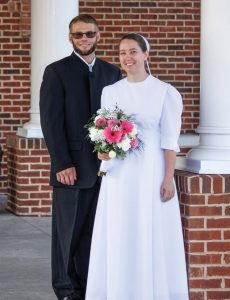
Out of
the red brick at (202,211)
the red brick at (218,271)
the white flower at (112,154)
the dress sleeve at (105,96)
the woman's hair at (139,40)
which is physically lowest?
the red brick at (218,271)

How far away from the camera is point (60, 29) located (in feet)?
33.5

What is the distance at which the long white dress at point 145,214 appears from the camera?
18.2ft

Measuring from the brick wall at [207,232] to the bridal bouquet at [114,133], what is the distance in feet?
2.10

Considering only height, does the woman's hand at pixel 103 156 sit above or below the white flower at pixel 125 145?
below

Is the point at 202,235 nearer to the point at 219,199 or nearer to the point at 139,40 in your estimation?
the point at 219,199

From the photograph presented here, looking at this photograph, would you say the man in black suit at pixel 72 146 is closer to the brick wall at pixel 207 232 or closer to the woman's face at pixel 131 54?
the woman's face at pixel 131 54

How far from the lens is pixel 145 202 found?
555 cm

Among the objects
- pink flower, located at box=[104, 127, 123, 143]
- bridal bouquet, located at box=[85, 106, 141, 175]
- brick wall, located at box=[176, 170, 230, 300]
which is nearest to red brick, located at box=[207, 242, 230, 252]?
brick wall, located at box=[176, 170, 230, 300]

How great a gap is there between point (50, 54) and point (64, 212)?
434cm

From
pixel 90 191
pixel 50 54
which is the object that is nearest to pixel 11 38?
pixel 50 54

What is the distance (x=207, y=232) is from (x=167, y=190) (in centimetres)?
59

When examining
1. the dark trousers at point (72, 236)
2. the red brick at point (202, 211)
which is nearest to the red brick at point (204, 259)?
the red brick at point (202, 211)

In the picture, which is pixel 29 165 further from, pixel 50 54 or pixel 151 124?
pixel 151 124

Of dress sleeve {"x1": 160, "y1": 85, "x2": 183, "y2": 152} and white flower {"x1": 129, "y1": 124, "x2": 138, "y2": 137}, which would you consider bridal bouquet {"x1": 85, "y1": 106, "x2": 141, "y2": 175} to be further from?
dress sleeve {"x1": 160, "y1": 85, "x2": 183, "y2": 152}
